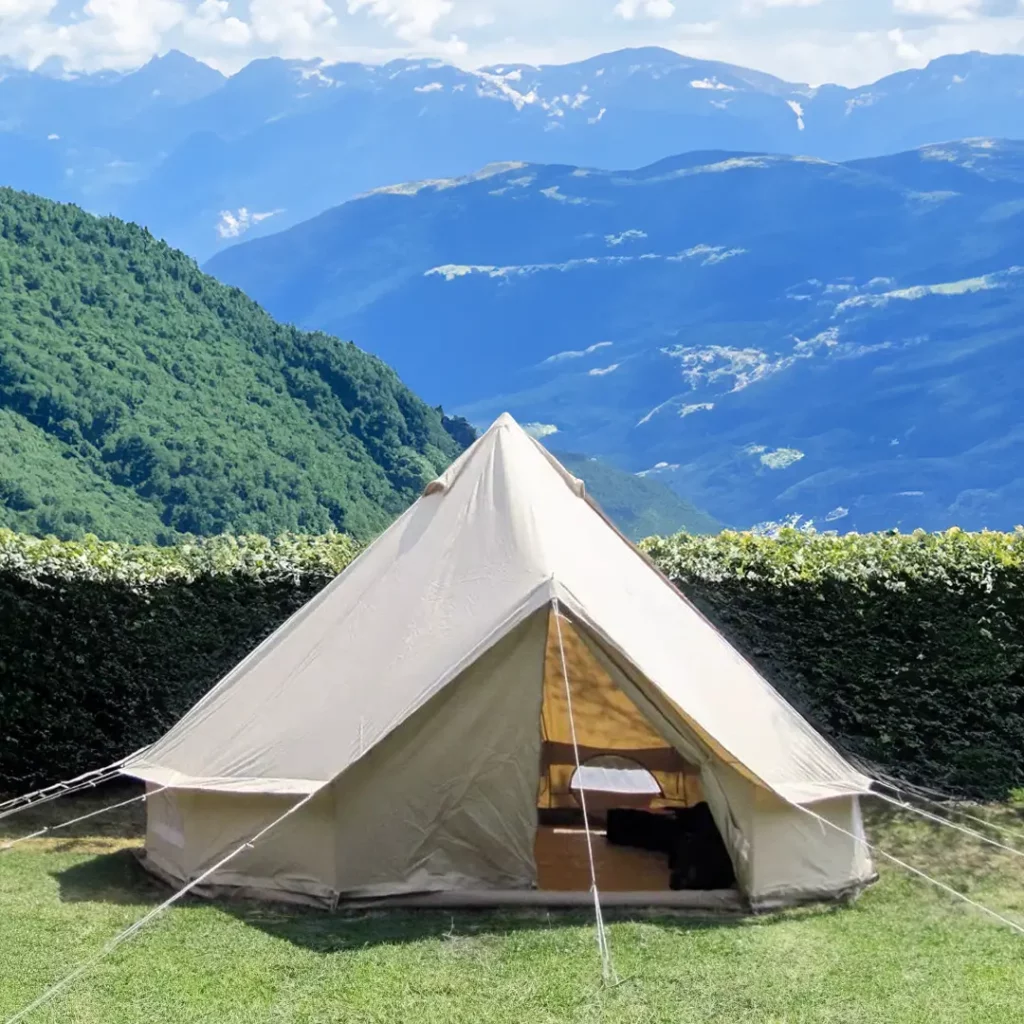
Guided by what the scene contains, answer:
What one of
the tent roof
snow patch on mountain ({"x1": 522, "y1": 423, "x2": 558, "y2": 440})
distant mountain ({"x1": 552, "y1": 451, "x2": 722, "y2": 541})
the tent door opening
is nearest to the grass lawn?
the tent roof

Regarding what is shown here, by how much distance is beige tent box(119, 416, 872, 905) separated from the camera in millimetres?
6613

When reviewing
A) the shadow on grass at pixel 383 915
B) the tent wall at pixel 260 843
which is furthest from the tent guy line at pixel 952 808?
the tent wall at pixel 260 843

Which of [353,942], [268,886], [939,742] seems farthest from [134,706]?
[939,742]

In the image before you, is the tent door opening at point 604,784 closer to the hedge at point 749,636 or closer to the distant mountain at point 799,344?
the hedge at point 749,636

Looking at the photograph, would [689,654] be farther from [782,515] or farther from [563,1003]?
[782,515]

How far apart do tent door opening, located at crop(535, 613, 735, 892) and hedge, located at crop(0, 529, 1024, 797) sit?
105 centimetres

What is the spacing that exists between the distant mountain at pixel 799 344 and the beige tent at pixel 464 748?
13178 cm

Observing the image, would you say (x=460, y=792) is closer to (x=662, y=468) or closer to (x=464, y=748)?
(x=464, y=748)

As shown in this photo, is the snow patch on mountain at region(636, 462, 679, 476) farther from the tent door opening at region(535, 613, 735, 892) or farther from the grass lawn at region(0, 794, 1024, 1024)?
the grass lawn at region(0, 794, 1024, 1024)

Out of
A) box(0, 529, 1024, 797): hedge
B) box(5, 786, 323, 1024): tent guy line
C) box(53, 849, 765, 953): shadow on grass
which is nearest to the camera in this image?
box(5, 786, 323, 1024): tent guy line

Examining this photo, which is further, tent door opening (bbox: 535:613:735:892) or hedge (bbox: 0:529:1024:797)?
hedge (bbox: 0:529:1024:797)

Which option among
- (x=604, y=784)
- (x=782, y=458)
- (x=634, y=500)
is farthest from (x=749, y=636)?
(x=782, y=458)

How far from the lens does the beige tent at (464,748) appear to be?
661 centimetres

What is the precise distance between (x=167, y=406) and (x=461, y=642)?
28865 mm
